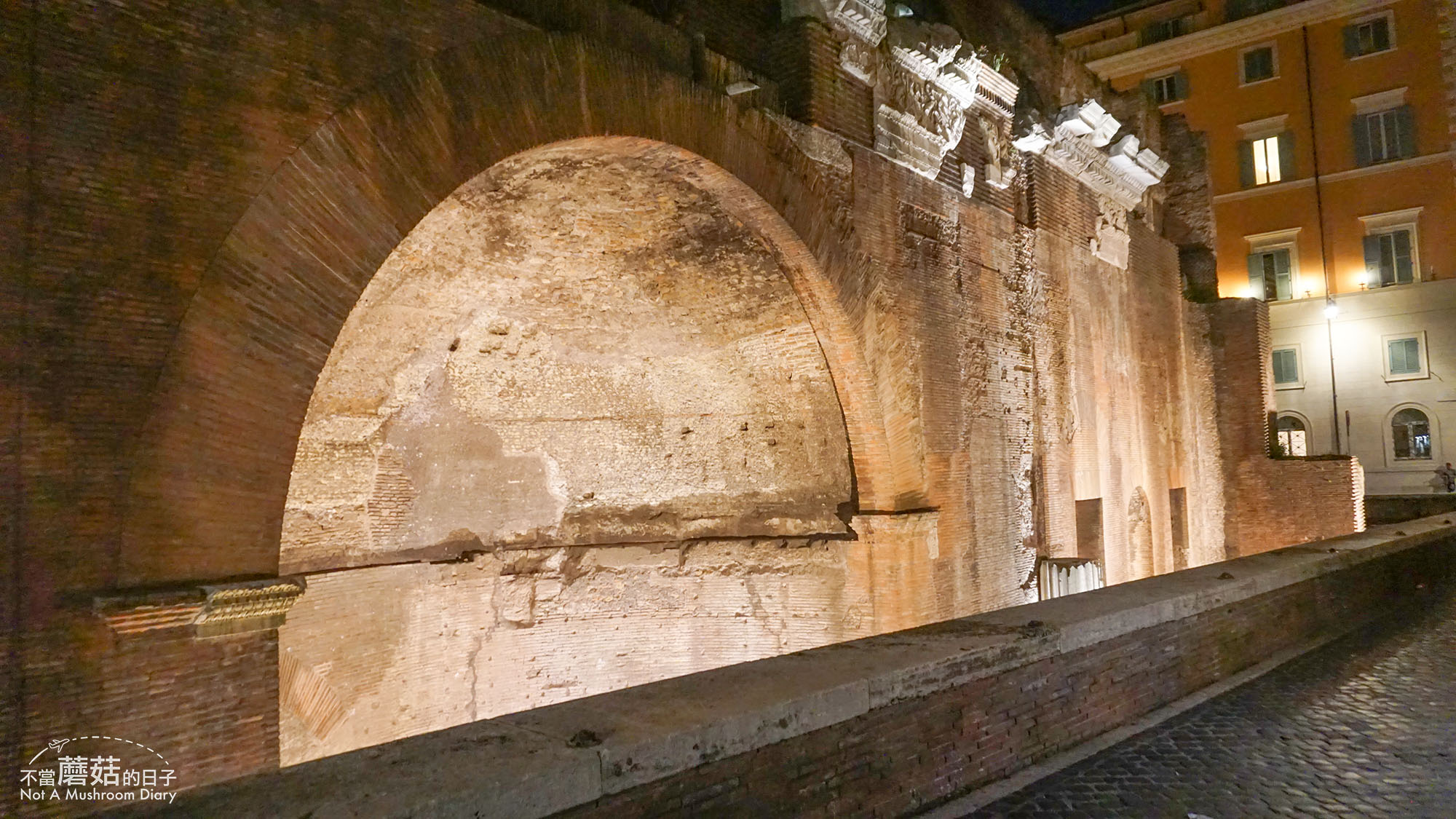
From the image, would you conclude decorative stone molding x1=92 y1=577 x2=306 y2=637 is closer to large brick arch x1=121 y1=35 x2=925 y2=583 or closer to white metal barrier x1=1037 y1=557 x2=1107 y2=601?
large brick arch x1=121 y1=35 x2=925 y2=583

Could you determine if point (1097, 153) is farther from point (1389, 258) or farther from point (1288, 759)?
point (1389, 258)

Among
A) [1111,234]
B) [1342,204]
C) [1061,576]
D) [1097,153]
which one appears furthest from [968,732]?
[1342,204]

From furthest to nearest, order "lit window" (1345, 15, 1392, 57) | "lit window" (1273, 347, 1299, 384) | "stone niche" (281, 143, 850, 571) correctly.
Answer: "lit window" (1273, 347, 1299, 384), "lit window" (1345, 15, 1392, 57), "stone niche" (281, 143, 850, 571)

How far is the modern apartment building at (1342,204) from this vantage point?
59.4 ft

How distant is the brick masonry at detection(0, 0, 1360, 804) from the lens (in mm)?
2949

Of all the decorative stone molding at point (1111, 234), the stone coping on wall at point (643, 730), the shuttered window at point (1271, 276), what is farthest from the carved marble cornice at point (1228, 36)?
the stone coping on wall at point (643, 730)

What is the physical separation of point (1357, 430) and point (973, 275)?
Answer: 52.2ft

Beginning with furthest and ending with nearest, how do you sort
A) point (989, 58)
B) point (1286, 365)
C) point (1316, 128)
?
point (1286, 365), point (1316, 128), point (989, 58)

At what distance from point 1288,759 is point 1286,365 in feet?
65.8

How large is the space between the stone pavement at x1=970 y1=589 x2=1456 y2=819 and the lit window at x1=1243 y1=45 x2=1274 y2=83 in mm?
19879

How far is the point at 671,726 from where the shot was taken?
2238mm

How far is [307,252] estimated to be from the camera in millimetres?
3545

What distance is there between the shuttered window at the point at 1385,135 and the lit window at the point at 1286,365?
411 centimetres

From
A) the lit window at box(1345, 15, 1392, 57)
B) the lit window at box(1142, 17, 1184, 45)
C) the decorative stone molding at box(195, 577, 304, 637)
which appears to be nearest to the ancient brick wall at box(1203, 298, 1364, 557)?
the lit window at box(1345, 15, 1392, 57)
